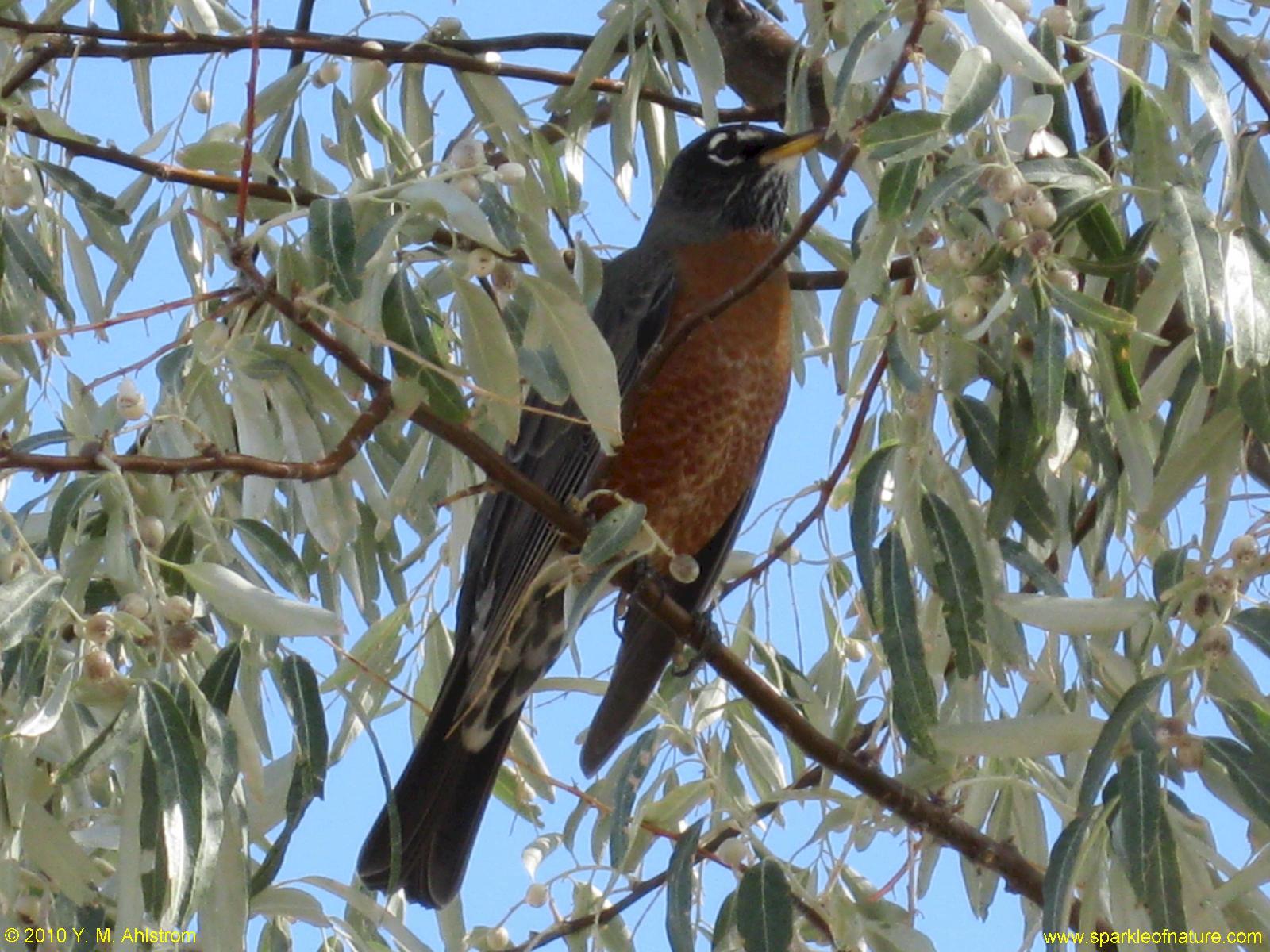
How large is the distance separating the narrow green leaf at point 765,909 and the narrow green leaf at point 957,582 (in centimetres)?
29

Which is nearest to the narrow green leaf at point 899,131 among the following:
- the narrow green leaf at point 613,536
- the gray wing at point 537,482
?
the narrow green leaf at point 613,536

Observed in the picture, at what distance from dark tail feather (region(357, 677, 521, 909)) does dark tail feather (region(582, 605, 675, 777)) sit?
0.46 ft

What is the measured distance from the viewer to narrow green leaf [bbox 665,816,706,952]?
71.8 inches

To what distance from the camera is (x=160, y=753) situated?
1.42 m

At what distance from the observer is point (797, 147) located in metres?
2.72

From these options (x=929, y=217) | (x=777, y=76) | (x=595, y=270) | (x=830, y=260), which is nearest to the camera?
(x=929, y=217)

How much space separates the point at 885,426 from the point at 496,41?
0.83 m

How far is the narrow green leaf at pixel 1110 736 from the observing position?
1.46m

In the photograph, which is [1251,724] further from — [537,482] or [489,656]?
[537,482]

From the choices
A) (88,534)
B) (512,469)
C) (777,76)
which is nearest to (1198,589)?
(512,469)

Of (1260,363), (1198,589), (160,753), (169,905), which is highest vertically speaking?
(1260,363)

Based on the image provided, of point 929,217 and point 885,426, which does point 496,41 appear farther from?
point 929,217

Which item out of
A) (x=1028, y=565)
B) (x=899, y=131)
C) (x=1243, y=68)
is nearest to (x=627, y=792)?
(x=1028, y=565)

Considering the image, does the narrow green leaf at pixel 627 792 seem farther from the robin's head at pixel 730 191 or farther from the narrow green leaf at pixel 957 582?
the robin's head at pixel 730 191
